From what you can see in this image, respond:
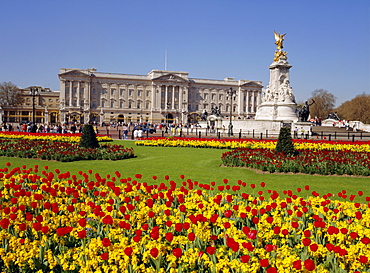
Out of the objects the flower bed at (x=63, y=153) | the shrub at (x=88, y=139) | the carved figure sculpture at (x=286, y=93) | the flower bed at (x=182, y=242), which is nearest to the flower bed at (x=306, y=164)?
the flower bed at (x=63, y=153)

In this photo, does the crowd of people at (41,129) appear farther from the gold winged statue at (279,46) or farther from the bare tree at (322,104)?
the bare tree at (322,104)

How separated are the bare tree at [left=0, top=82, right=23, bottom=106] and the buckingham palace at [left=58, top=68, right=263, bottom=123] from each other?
12.9 meters

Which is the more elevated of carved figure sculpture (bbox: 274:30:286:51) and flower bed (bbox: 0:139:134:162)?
carved figure sculpture (bbox: 274:30:286:51)

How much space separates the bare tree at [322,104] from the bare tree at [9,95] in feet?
243

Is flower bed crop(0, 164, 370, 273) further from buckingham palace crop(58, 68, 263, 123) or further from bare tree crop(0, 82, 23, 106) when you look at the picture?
bare tree crop(0, 82, 23, 106)

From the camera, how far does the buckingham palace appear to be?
298 feet

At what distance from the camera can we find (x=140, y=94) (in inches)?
3844

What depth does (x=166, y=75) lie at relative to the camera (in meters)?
95.7

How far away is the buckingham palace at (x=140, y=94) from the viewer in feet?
298

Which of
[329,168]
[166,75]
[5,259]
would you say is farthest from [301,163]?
[166,75]

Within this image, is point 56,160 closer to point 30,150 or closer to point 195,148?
point 30,150

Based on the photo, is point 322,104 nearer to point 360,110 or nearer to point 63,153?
point 360,110

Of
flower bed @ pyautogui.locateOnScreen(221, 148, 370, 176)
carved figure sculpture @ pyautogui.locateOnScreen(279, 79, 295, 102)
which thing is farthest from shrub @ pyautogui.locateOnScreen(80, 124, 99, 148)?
carved figure sculpture @ pyautogui.locateOnScreen(279, 79, 295, 102)

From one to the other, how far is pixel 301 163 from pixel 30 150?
10.2 metres
